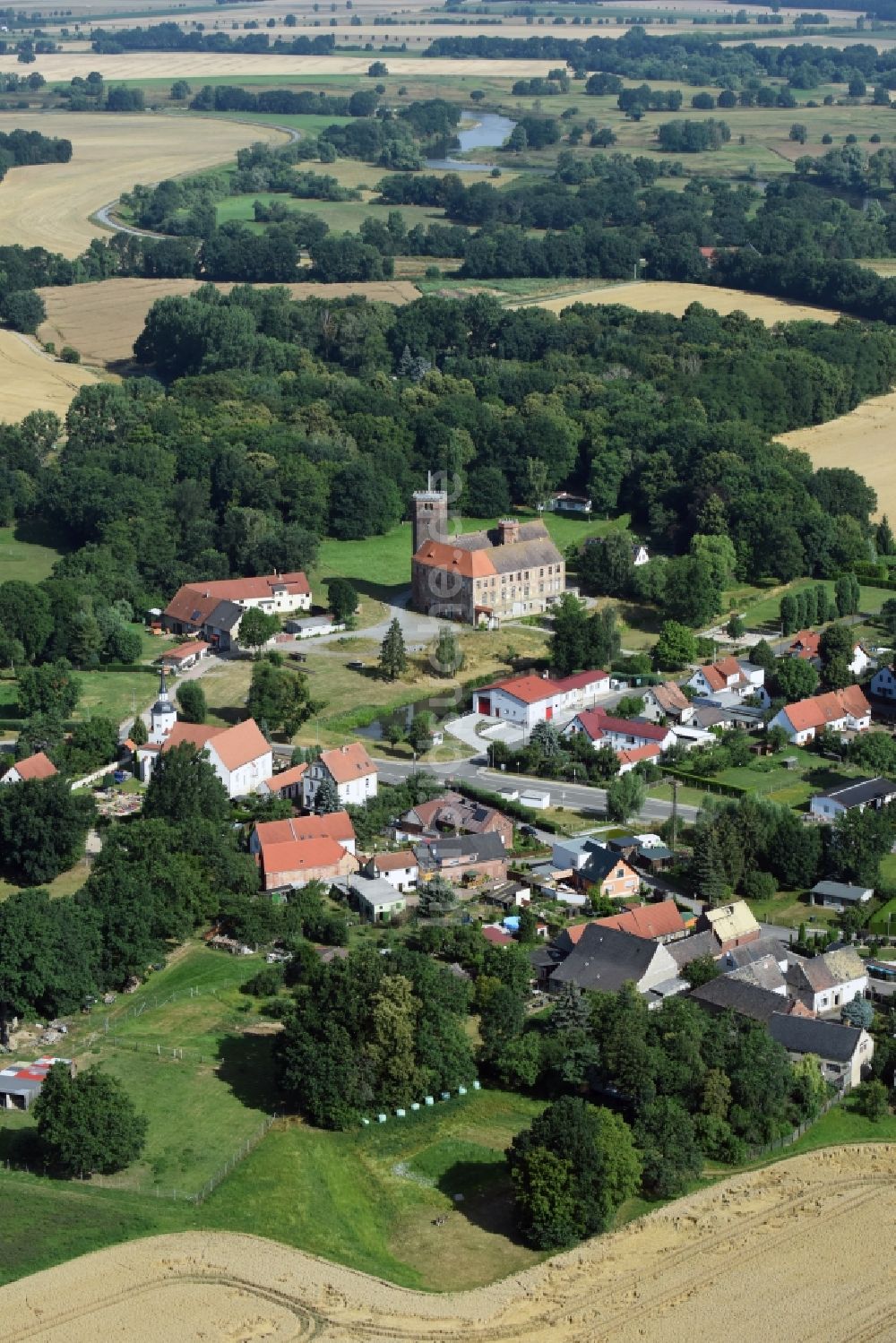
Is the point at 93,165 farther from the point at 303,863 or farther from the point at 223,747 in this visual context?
the point at 303,863

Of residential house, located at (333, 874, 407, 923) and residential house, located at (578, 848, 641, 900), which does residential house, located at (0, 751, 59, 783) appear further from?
residential house, located at (578, 848, 641, 900)

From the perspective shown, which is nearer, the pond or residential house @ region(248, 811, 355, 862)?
A: residential house @ region(248, 811, 355, 862)

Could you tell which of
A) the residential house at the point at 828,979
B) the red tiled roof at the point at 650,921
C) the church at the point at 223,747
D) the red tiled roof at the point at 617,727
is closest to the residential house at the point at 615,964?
the red tiled roof at the point at 650,921

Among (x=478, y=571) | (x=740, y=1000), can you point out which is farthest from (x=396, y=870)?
(x=478, y=571)

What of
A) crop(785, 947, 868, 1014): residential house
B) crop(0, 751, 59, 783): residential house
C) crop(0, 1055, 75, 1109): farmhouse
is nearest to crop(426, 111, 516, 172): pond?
crop(0, 751, 59, 783): residential house

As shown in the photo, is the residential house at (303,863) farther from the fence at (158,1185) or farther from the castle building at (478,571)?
the castle building at (478,571)

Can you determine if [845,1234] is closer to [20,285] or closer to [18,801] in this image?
[18,801]

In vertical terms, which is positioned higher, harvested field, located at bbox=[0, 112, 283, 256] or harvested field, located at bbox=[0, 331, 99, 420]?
harvested field, located at bbox=[0, 112, 283, 256]
